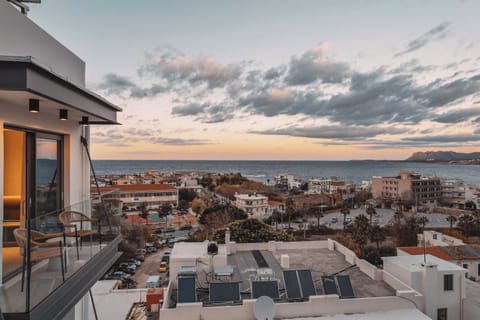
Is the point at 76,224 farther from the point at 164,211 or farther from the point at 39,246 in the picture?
the point at 164,211

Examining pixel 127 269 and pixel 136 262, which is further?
pixel 136 262

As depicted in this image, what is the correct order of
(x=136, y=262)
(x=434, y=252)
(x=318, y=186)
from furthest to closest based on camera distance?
(x=318, y=186) < (x=136, y=262) < (x=434, y=252)

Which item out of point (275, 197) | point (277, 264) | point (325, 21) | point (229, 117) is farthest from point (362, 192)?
point (277, 264)

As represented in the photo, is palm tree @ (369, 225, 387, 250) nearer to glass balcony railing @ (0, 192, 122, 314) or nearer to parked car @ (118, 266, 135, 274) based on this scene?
parked car @ (118, 266, 135, 274)

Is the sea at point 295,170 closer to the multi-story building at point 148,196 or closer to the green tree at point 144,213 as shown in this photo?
the multi-story building at point 148,196

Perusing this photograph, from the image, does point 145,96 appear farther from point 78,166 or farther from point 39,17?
point 78,166

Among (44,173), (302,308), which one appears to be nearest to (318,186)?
(302,308)

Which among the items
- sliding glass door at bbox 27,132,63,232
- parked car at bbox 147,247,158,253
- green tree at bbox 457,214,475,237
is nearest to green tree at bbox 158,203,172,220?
parked car at bbox 147,247,158,253
